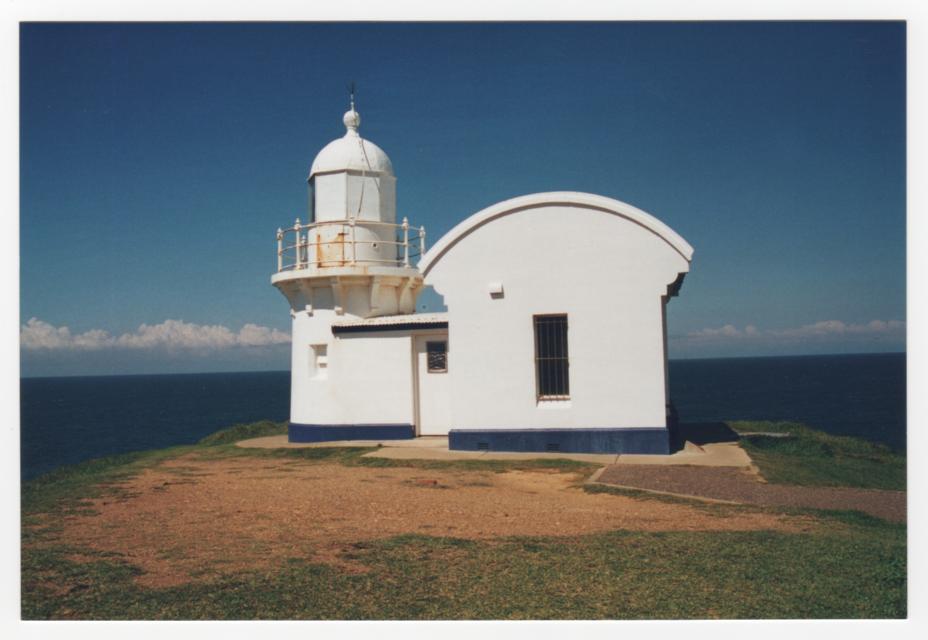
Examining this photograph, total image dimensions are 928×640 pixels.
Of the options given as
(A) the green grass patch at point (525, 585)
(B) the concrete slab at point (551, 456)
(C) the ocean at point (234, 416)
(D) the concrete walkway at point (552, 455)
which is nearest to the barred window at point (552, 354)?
(B) the concrete slab at point (551, 456)

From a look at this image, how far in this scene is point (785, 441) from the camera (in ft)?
58.2

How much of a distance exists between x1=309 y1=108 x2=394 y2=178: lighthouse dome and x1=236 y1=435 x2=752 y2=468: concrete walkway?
629cm

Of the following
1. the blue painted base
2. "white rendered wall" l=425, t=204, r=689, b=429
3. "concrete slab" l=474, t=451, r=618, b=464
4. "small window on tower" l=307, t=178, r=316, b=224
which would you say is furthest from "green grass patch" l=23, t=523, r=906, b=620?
"small window on tower" l=307, t=178, r=316, b=224

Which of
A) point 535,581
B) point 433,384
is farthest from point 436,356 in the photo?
point 535,581

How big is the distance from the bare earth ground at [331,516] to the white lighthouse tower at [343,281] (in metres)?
4.70

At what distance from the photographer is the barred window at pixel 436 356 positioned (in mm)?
17672

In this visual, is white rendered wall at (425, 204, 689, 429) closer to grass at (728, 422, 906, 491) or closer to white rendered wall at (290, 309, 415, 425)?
white rendered wall at (290, 309, 415, 425)

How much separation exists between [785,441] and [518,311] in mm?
6926

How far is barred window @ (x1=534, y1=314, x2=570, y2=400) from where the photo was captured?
15633 millimetres

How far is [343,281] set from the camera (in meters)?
18.1

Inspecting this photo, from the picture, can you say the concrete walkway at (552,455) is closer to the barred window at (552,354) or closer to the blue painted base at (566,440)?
the blue painted base at (566,440)

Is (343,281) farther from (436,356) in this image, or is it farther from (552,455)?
(552,455)

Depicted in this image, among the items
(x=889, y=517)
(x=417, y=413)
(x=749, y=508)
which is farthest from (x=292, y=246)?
(x=889, y=517)

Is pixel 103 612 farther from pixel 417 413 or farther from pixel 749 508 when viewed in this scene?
pixel 417 413
